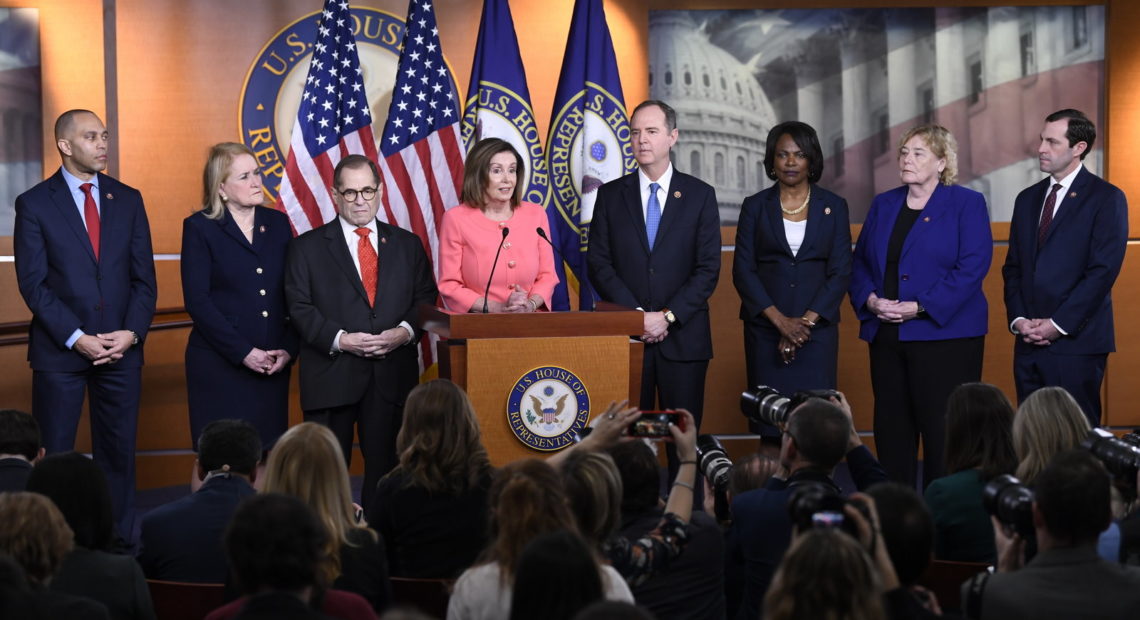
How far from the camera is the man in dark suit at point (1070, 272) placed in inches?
214

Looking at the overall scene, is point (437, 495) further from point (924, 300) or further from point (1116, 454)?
point (924, 300)

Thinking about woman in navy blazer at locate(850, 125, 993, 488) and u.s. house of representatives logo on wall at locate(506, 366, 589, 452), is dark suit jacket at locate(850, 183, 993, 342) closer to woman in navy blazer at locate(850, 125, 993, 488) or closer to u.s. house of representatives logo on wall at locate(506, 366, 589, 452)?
woman in navy blazer at locate(850, 125, 993, 488)

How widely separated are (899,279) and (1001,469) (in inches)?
83.4

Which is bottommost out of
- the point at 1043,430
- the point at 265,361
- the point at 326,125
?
the point at 1043,430

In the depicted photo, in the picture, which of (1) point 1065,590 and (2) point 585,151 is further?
(2) point 585,151

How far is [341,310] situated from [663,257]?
1315 mm

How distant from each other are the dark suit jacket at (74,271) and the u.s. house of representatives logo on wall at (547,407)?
1.89 m

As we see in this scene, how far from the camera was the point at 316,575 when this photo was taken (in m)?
2.27

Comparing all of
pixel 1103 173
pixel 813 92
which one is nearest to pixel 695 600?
pixel 813 92

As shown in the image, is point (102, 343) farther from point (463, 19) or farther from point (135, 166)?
point (463, 19)

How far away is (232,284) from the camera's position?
205 inches

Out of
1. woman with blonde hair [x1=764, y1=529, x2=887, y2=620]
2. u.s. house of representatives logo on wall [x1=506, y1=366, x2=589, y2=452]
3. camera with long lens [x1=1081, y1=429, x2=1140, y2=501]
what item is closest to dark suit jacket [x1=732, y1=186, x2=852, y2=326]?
u.s. house of representatives logo on wall [x1=506, y1=366, x2=589, y2=452]

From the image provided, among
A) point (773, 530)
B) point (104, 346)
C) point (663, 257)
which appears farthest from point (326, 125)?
point (773, 530)

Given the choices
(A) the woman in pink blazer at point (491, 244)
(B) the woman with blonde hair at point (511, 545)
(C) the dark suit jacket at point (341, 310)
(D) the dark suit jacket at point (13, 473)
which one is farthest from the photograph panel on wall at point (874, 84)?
(B) the woman with blonde hair at point (511, 545)
